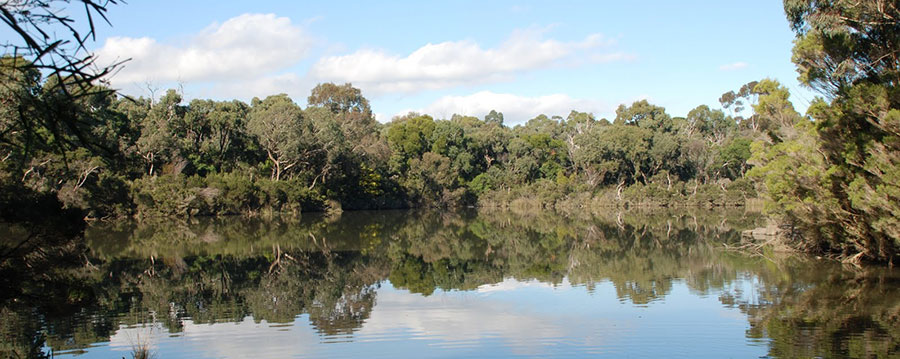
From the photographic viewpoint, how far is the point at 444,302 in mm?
13945

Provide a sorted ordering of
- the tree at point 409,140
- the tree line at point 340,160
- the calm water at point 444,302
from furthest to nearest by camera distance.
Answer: the tree at point 409,140, the tree line at point 340,160, the calm water at point 444,302

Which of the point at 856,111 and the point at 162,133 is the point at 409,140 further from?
the point at 856,111

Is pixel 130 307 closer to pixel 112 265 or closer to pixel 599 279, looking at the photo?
pixel 112 265

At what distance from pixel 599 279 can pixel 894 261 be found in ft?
22.6

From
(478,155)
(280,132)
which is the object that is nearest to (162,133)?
(280,132)

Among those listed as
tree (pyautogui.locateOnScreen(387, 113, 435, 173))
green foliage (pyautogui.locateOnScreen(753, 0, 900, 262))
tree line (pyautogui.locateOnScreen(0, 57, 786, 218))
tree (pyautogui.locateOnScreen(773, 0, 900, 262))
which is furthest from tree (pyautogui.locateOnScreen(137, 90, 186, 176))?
tree (pyautogui.locateOnScreen(773, 0, 900, 262))

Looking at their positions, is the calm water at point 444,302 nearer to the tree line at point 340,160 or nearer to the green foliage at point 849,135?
the green foliage at point 849,135

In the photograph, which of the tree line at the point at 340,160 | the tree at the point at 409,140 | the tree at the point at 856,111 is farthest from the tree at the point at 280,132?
the tree at the point at 856,111

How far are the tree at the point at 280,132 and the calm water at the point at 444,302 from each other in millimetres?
22785

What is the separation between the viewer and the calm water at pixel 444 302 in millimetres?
9648

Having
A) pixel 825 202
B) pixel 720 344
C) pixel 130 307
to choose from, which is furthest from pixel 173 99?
pixel 720 344

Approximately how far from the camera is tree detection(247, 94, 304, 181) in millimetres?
47719

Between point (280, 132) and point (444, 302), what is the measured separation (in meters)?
36.0

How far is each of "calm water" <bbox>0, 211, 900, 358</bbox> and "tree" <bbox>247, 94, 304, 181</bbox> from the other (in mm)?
22785
